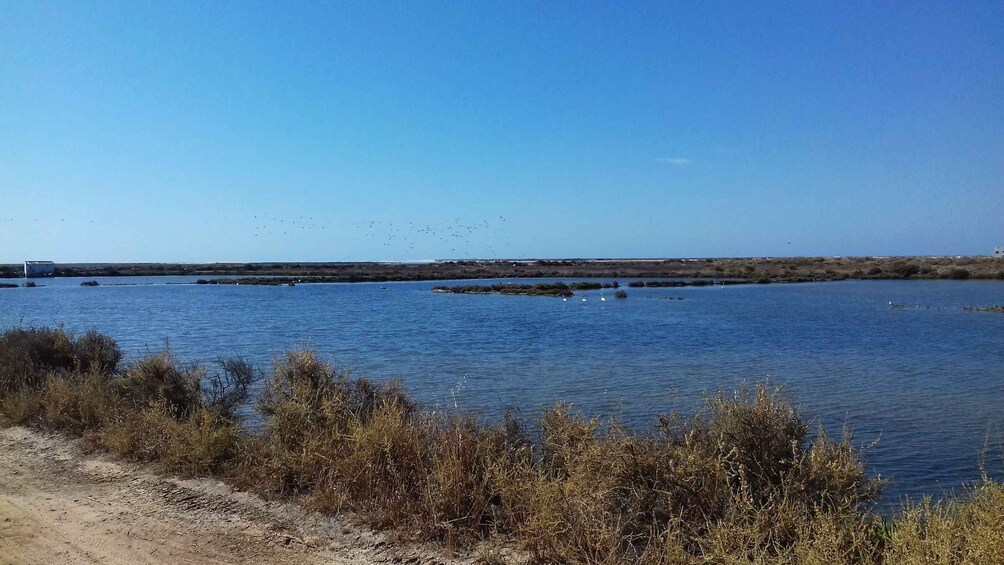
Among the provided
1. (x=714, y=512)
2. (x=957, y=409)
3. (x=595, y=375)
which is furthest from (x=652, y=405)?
(x=714, y=512)

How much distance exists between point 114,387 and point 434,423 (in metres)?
6.88

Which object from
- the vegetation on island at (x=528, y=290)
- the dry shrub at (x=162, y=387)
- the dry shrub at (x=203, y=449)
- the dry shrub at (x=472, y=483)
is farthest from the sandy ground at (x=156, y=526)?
the vegetation on island at (x=528, y=290)

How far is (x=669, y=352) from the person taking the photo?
21.8 m

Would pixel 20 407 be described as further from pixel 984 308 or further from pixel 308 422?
pixel 984 308

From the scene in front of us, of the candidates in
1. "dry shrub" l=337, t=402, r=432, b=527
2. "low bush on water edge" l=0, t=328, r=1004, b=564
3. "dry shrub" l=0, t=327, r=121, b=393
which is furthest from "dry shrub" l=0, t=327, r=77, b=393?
"dry shrub" l=337, t=402, r=432, b=527

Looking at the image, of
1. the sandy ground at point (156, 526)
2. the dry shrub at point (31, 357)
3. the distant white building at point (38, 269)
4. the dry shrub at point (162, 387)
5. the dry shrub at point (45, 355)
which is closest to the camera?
the sandy ground at point (156, 526)

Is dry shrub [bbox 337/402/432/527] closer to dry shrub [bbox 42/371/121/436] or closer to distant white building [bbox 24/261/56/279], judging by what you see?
dry shrub [bbox 42/371/121/436]

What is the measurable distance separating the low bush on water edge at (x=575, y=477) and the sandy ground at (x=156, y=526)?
299 mm

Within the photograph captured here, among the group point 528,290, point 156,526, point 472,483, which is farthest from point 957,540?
point 528,290

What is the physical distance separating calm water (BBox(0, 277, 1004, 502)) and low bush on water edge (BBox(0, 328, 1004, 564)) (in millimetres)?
1639

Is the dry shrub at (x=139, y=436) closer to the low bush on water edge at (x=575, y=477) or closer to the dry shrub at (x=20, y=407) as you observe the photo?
the low bush on water edge at (x=575, y=477)

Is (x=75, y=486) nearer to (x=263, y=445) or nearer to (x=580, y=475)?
(x=263, y=445)

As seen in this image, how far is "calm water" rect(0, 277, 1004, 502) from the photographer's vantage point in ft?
40.0

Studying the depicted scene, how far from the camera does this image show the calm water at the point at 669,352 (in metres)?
12.2
